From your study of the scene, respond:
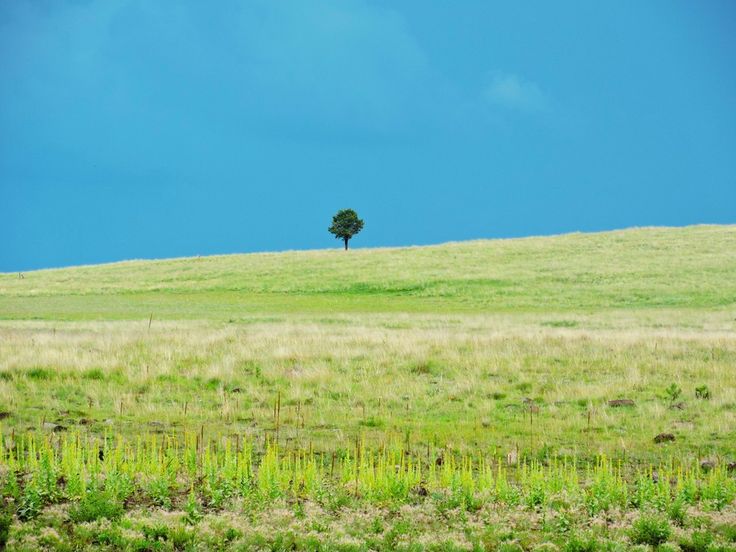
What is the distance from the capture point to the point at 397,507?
372 inches

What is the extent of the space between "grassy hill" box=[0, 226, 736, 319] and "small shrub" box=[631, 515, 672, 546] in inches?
1304

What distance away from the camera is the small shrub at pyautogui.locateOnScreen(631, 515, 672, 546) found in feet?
28.3

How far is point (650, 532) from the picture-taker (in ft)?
28.5

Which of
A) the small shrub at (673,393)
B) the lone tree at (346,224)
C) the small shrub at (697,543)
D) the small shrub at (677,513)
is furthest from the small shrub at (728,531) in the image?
the lone tree at (346,224)

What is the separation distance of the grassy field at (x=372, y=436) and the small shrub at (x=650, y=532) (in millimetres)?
18

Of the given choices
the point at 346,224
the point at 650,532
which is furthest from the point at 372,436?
the point at 346,224

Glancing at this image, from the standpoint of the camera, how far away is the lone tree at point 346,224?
85.9 meters

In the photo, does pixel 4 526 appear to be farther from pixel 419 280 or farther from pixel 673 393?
pixel 419 280

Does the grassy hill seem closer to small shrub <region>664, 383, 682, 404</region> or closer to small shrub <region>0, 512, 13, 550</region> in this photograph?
small shrub <region>664, 383, 682, 404</region>

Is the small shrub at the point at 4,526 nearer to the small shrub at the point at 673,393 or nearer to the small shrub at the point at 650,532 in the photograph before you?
the small shrub at the point at 650,532

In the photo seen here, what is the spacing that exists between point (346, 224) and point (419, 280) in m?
29.4

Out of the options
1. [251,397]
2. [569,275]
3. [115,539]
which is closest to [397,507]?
[115,539]

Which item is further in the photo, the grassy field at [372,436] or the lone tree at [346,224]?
the lone tree at [346,224]

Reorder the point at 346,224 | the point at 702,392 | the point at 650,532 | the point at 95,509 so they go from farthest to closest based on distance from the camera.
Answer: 1. the point at 346,224
2. the point at 702,392
3. the point at 95,509
4. the point at 650,532
